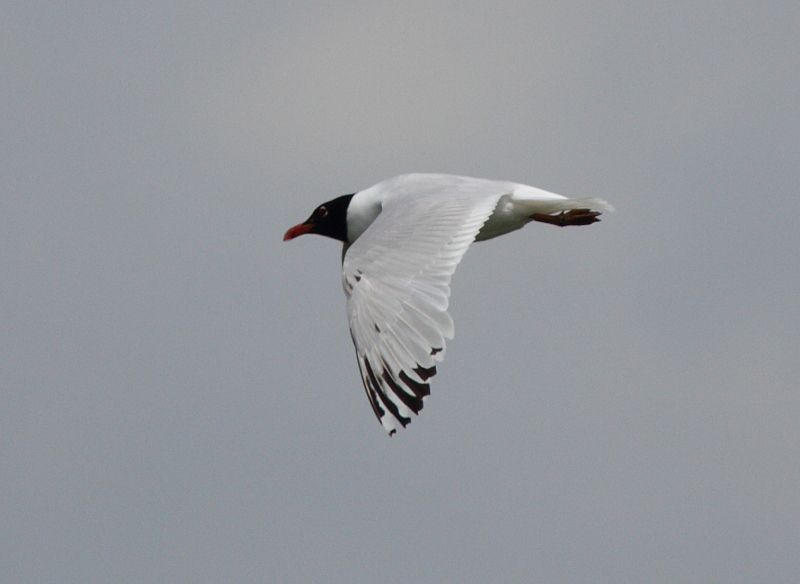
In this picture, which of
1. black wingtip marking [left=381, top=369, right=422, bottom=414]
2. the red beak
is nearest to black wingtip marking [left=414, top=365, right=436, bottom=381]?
black wingtip marking [left=381, top=369, right=422, bottom=414]

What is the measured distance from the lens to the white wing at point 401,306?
8.78m

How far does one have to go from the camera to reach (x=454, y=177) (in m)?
11.4

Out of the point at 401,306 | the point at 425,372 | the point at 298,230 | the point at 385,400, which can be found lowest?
the point at 385,400

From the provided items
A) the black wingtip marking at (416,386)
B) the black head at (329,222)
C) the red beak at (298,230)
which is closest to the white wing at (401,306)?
the black wingtip marking at (416,386)

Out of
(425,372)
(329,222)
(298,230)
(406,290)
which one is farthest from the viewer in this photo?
(298,230)

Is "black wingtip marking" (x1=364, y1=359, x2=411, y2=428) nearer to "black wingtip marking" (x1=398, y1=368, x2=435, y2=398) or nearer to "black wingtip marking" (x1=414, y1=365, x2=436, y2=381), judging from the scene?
"black wingtip marking" (x1=398, y1=368, x2=435, y2=398)

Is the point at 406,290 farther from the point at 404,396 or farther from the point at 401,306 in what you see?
the point at 404,396

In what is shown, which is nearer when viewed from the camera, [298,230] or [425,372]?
[425,372]

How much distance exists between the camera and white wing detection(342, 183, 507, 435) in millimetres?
8781

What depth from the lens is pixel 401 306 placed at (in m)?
8.95

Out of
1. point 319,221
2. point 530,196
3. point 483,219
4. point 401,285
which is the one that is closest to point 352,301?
point 401,285

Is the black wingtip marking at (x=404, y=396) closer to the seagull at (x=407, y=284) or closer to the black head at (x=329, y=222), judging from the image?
the seagull at (x=407, y=284)

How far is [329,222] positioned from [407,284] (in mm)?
3689

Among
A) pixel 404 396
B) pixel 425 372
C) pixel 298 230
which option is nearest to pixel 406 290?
pixel 425 372
